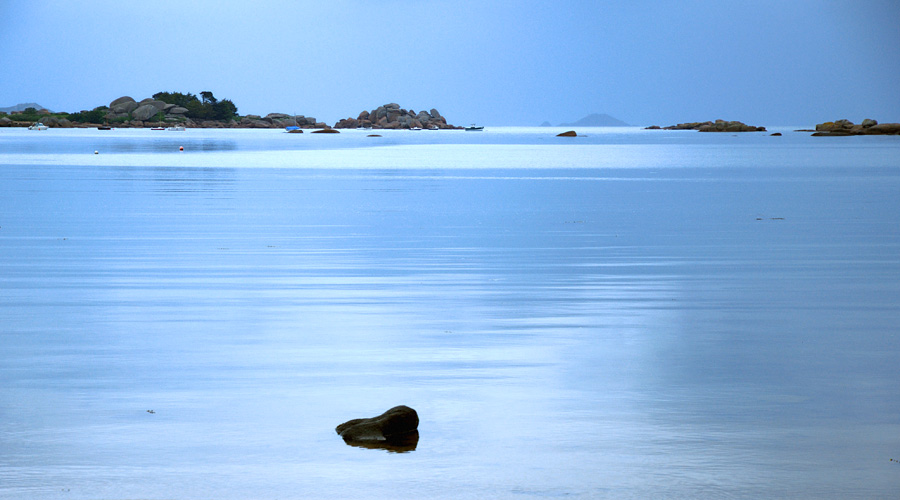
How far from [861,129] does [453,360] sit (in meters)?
175

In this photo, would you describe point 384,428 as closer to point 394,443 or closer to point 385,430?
point 385,430

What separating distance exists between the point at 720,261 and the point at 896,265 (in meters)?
2.71

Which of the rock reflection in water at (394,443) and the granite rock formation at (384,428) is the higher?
the granite rock formation at (384,428)

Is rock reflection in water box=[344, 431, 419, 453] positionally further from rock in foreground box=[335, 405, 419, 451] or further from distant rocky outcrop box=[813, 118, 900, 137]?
distant rocky outcrop box=[813, 118, 900, 137]

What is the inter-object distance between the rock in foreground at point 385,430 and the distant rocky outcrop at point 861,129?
171936 mm

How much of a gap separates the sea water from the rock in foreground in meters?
0.12

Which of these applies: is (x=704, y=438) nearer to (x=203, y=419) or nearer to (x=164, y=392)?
(x=203, y=419)

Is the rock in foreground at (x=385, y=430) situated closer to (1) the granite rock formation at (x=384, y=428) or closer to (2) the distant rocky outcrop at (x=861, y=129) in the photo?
(1) the granite rock formation at (x=384, y=428)

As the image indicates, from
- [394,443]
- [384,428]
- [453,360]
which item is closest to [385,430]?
[384,428]

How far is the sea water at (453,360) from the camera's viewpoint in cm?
700

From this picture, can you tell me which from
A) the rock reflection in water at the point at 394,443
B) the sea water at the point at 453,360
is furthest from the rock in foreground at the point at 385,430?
the sea water at the point at 453,360

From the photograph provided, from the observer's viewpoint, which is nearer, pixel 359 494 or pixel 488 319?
pixel 359 494

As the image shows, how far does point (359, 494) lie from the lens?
259 inches

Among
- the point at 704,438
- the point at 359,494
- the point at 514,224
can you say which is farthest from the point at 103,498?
the point at 514,224
